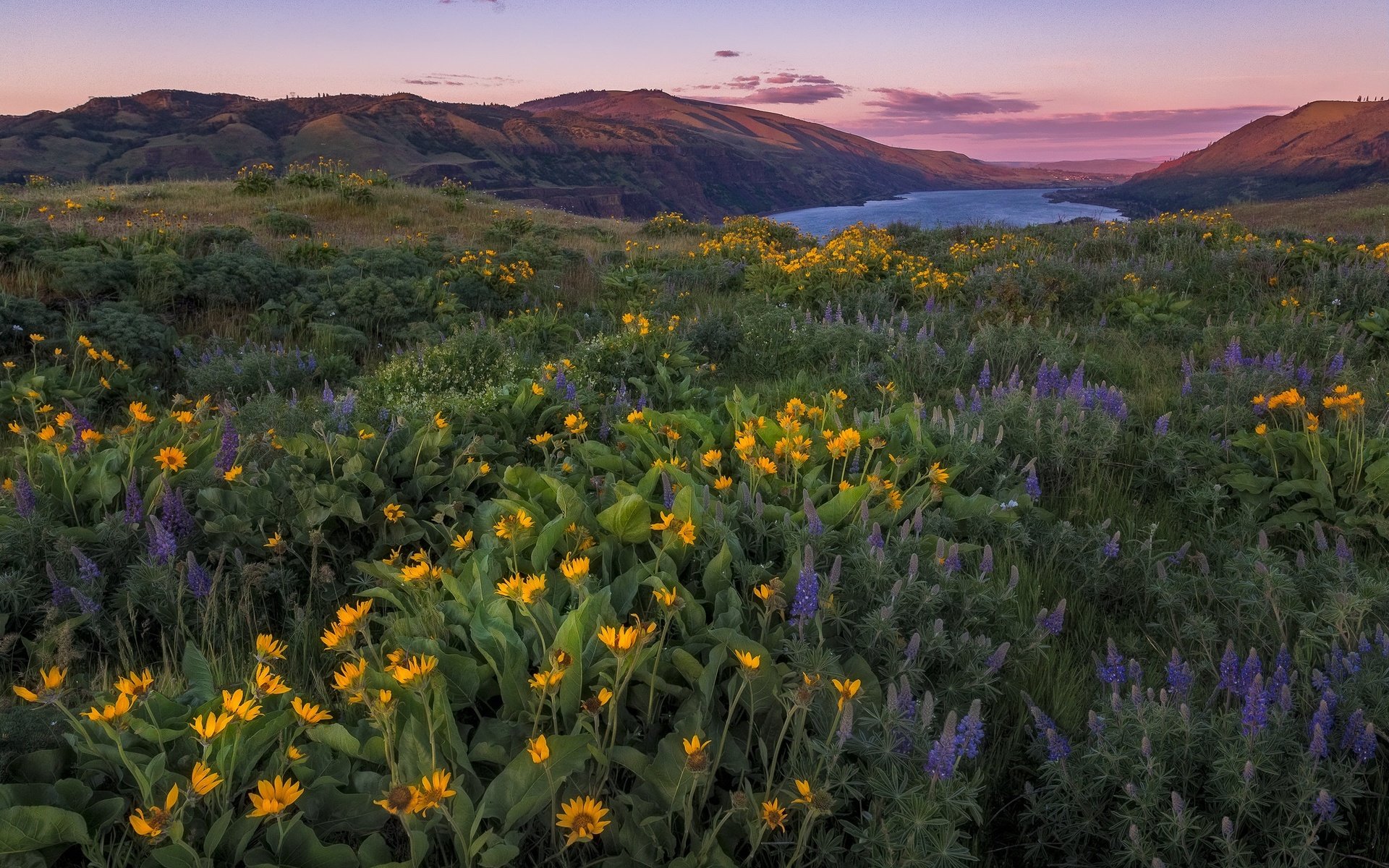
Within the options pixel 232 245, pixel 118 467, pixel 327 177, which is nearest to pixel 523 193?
pixel 327 177

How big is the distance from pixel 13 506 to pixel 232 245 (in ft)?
24.3

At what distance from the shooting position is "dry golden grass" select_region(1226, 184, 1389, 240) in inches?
712

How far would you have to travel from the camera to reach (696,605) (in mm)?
2121

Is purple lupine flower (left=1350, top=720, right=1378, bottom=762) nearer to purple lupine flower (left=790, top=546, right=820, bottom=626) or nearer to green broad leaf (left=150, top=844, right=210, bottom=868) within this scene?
purple lupine flower (left=790, top=546, right=820, bottom=626)

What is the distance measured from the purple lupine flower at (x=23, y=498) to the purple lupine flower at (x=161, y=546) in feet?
1.64

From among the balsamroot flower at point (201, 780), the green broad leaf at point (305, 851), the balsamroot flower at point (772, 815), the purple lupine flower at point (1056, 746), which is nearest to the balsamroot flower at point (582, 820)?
the balsamroot flower at point (772, 815)

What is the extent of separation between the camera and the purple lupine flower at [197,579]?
2598 mm

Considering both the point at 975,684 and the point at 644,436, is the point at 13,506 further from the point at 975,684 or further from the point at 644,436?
the point at 975,684

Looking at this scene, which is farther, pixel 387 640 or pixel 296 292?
pixel 296 292

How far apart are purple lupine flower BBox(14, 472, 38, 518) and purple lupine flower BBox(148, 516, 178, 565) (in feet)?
1.64

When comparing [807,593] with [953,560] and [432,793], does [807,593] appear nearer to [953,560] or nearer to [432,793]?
[953,560]

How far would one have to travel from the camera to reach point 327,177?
17.0 meters

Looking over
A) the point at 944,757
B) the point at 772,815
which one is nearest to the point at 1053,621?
the point at 944,757

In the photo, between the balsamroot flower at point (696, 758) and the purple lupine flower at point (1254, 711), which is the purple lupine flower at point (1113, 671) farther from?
the balsamroot flower at point (696, 758)
